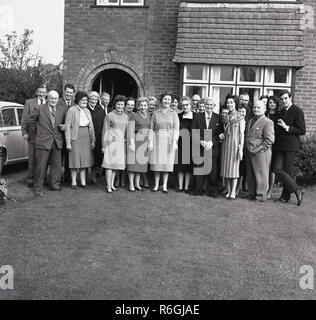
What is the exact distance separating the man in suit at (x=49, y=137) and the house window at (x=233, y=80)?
3.60 m

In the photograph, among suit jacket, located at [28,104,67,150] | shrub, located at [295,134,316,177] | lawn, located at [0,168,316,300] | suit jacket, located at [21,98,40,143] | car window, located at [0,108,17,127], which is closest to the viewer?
lawn, located at [0,168,316,300]

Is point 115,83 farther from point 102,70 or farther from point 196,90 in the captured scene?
point 196,90

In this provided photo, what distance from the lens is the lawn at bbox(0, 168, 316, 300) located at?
189 inches

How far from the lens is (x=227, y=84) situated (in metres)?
11.2

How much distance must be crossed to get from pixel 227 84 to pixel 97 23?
3.58m

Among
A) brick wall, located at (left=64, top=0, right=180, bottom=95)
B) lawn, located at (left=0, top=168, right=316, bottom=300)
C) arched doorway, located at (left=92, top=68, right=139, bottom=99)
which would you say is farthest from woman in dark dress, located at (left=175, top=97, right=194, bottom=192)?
arched doorway, located at (left=92, top=68, right=139, bottom=99)

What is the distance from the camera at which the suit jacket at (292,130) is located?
8.28 meters

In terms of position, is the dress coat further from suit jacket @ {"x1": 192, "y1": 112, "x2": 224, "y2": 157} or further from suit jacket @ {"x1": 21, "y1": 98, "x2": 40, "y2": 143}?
suit jacket @ {"x1": 21, "y1": 98, "x2": 40, "y2": 143}

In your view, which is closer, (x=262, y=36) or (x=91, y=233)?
(x=91, y=233)

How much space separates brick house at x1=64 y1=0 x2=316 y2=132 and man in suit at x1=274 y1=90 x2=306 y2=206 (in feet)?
8.78

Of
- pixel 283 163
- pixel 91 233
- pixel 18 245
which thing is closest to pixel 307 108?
pixel 283 163

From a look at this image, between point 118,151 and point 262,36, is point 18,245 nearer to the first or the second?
point 118,151

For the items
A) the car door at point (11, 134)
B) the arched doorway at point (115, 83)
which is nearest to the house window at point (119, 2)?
the arched doorway at point (115, 83)

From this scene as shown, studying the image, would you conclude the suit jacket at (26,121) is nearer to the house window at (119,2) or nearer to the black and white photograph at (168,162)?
the black and white photograph at (168,162)
